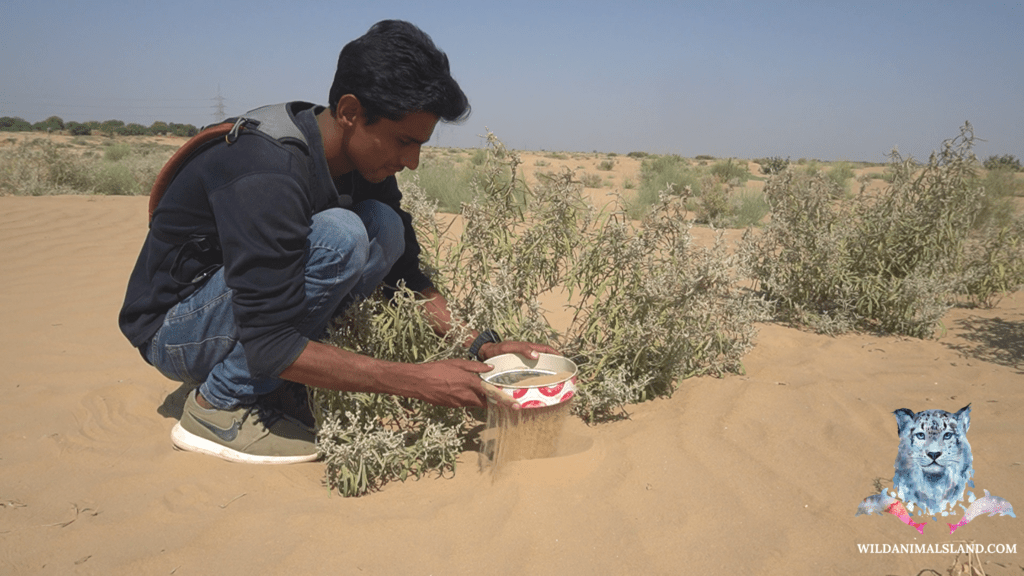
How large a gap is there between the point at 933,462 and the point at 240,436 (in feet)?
7.55

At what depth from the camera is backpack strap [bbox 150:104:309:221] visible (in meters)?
1.83

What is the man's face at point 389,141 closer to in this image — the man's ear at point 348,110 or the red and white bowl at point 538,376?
the man's ear at point 348,110

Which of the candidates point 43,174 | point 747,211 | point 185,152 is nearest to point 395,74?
point 185,152

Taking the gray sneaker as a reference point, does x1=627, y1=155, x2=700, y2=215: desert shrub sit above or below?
above

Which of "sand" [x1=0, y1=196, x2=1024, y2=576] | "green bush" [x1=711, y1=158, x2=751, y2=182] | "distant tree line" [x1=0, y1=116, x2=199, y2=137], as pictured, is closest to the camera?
"sand" [x1=0, y1=196, x2=1024, y2=576]

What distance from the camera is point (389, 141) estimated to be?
1.88 metres

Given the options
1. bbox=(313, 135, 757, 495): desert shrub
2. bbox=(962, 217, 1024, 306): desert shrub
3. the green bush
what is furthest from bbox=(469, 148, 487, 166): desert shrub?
the green bush

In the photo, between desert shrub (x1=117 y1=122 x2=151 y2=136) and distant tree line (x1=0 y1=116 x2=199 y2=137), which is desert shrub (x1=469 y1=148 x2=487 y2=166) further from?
desert shrub (x1=117 y1=122 x2=151 y2=136)

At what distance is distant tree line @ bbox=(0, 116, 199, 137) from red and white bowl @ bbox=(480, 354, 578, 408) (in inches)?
1813

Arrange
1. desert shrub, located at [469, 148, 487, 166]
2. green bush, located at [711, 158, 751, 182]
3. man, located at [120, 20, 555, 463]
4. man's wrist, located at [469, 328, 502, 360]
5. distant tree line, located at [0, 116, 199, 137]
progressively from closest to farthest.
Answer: man, located at [120, 20, 555, 463] < man's wrist, located at [469, 328, 502, 360] < desert shrub, located at [469, 148, 487, 166] < green bush, located at [711, 158, 751, 182] < distant tree line, located at [0, 116, 199, 137]

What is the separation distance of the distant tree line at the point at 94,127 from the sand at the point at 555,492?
149 ft

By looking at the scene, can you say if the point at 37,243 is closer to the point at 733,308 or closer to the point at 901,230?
the point at 733,308

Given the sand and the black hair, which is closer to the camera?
the sand

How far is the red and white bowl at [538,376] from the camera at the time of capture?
186 centimetres
